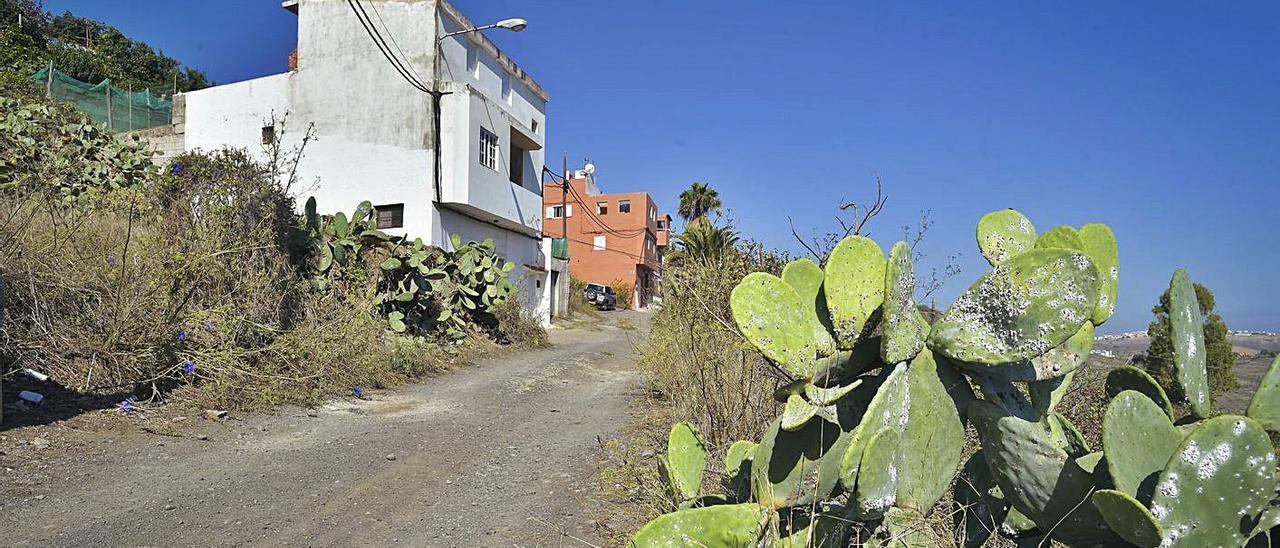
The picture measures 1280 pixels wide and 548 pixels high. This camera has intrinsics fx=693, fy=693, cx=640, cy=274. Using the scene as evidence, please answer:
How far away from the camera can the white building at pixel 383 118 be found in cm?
1602

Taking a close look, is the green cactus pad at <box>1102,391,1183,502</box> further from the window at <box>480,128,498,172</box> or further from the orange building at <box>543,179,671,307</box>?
the orange building at <box>543,179,671,307</box>

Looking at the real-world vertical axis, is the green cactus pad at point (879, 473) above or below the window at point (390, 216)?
below

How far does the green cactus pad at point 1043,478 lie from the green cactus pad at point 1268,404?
1.22 feet

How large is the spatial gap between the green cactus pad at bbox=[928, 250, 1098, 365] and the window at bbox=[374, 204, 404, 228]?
15.7 metres

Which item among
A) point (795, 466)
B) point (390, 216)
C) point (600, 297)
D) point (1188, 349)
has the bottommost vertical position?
point (795, 466)

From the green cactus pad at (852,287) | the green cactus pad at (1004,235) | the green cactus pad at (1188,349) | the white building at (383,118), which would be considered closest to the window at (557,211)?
the white building at (383,118)

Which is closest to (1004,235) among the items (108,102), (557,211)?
(108,102)

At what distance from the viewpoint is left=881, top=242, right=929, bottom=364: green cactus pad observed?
5.54 ft

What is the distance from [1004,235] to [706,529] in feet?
4.29

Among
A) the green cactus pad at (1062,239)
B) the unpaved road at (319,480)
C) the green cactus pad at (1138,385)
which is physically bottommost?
the unpaved road at (319,480)

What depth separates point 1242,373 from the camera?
1180 cm

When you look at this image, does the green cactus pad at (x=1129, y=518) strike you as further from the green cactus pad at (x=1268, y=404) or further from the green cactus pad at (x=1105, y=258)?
the green cactus pad at (x=1105, y=258)

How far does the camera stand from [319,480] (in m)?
4.86

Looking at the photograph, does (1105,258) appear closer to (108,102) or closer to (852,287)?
(852,287)
